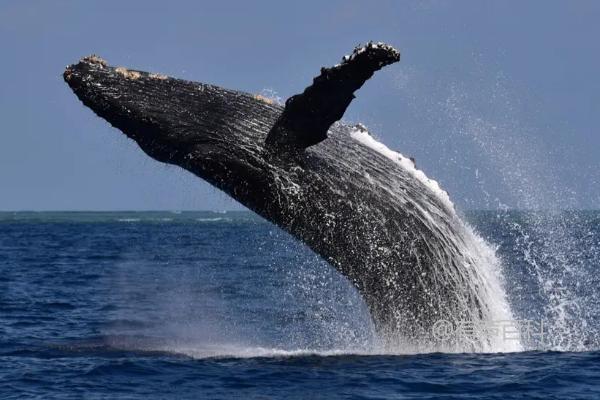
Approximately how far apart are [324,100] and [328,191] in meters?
1.29

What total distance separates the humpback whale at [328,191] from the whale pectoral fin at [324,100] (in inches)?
6.2

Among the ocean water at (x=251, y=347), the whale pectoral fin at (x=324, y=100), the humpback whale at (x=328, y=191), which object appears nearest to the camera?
the whale pectoral fin at (x=324, y=100)

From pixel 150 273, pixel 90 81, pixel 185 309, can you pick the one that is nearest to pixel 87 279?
pixel 150 273

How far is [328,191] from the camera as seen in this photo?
466 inches

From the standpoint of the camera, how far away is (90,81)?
12.1 metres

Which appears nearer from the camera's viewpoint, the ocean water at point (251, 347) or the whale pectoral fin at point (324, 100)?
the whale pectoral fin at point (324, 100)

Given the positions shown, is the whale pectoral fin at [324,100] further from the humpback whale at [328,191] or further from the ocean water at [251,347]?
the ocean water at [251,347]

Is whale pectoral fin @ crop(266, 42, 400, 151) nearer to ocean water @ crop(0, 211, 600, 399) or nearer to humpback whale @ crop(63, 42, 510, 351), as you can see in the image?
humpback whale @ crop(63, 42, 510, 351)

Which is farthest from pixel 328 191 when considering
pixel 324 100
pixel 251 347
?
pixel 251 347

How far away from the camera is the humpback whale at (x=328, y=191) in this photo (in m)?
11.9

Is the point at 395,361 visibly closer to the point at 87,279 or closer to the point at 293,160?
the point at 293,160

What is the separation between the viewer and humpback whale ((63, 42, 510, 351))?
38.9ft

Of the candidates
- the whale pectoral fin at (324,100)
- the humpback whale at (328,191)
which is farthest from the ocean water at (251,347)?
the whale pectoral fin at (324,100)

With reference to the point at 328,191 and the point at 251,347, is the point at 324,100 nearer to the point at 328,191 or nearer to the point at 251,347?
the point at 328,191
